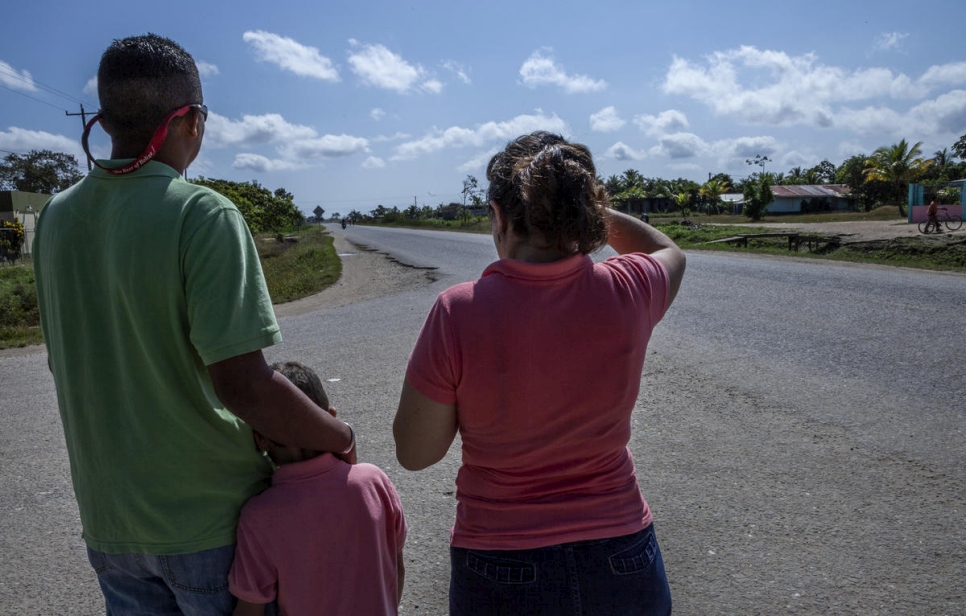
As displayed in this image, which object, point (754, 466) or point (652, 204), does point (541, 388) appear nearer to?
point (754, 466)

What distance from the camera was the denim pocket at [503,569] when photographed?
1533 mm

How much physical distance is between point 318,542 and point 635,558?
69 centimetres

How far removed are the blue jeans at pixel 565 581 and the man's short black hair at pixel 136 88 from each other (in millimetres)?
1132

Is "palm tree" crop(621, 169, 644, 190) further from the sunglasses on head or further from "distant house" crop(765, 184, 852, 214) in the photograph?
the sunglasses on head

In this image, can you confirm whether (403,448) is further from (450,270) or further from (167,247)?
(450,270)

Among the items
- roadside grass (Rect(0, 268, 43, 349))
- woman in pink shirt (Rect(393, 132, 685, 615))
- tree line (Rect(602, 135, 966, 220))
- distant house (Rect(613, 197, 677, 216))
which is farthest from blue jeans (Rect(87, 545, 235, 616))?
distant house (Rect(613, 197, 677, 216))

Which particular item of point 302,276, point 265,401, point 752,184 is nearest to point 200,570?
point 265,401

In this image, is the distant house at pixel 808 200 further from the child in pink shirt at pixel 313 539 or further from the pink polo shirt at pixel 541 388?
the child in pink shirt at pixel 313 539

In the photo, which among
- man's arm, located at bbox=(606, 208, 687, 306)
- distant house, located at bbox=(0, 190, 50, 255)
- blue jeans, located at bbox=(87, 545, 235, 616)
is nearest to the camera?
blue jeans, located at bbox=(87, 545, 235, 616)

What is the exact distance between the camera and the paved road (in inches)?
122

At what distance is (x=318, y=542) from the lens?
5.32 ft

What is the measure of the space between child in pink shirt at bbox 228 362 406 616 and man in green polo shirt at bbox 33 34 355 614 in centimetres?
6

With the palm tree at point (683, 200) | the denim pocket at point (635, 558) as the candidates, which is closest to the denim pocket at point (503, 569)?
the denim pocket at point (635, 558)

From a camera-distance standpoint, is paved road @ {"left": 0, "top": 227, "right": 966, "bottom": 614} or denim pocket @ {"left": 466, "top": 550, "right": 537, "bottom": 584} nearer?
denim pocket @ {"left": 466, "top": 550, "right": 537, "bottom": 584}
